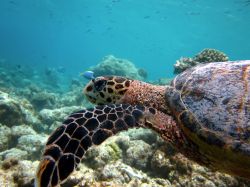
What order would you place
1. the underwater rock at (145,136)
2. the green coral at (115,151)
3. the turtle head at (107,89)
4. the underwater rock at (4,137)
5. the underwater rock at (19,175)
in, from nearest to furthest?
the underwater rock at (19,175)
the turtle head at (107,89)
the green coral at (115,151)
the underwater rock at (145,136)
the underwater rock at (4,137)

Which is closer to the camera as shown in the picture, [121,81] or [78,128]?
[78,128]

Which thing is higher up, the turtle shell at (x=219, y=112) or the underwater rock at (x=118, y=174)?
the turtle shell at (x=219, y=112)

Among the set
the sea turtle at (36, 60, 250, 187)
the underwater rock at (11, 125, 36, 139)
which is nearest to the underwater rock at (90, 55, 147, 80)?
the underwater rock at (11, 125, 36, 139)

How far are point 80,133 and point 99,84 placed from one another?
1646mm

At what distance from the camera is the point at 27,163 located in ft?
14.5

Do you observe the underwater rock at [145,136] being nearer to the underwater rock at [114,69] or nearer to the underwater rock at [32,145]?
the underwater rock at [32,145]

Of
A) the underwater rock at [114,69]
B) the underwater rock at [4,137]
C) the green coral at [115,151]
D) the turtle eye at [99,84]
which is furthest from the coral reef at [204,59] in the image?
the underwater rock at [114,69]

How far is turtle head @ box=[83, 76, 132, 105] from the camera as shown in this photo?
4.29 m

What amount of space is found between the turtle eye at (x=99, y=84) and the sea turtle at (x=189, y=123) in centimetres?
89

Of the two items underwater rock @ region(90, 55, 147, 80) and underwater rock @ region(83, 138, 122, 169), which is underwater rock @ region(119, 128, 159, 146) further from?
underwater rock @ region(90, 55, 147, 80)

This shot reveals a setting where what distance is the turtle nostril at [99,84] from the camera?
172 inches

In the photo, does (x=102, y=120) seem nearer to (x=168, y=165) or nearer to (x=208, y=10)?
(x=168, y=165)

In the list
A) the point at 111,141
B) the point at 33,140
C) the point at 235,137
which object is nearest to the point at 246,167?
the point at 235,137

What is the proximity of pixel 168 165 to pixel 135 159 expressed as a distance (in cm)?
99
